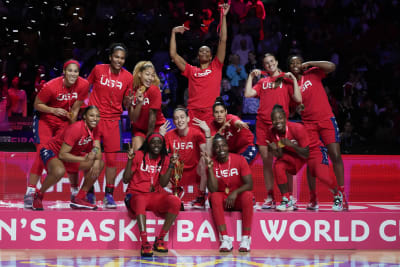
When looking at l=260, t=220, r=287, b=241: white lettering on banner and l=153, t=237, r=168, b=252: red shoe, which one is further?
l=260, t=220, r=287, b=241: white lettering on banner

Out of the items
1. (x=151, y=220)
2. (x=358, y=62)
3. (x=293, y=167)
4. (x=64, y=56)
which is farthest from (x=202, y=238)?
(x=358, y=62)

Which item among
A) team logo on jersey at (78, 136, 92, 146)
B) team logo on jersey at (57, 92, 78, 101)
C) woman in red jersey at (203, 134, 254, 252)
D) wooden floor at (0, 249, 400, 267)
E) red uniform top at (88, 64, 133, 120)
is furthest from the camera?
red uniform top at (88, 64, 133, 120)

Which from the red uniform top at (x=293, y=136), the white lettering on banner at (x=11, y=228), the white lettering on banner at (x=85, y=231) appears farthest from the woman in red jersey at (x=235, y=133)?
the white lettering on banner at (x=11, y=228)

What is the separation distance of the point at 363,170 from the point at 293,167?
1480 millimetres

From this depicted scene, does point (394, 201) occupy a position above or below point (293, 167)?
below

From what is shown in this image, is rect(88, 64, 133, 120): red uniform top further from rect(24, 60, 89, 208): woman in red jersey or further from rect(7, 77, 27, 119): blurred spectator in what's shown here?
rect(7, 77, 27, 119): blurred spectator

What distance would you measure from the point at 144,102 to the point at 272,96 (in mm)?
1427

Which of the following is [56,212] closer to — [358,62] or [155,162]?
[155,162]

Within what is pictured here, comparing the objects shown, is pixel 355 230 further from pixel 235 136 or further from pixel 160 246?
pixel 160 246

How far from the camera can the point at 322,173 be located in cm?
671

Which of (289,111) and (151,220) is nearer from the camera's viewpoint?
(151,220)

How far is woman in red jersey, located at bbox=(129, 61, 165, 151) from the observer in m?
6.84

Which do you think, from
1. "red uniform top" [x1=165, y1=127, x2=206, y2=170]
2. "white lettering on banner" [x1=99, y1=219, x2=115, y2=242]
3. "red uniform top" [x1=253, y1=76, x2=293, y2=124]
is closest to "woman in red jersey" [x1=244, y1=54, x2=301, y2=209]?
"red uniform top" [x1=253, y1=76, x2=293, y2=124]

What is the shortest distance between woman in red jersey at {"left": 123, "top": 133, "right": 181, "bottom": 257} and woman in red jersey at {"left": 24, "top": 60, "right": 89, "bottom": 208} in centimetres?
87
